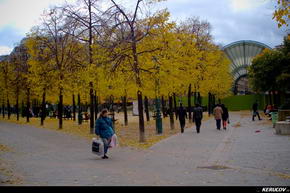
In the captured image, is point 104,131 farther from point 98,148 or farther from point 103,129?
point 98,148

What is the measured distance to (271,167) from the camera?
33.6ft

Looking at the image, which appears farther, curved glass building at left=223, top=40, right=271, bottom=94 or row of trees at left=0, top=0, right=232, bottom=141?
curved glass building at left=223, top=40, right=271, bottom=94

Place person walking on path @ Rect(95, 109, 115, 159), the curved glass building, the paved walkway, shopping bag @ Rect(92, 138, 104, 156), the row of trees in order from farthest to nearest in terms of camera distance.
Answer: the curved glass building → the row of trees → person walking on path @ Rect(95, 109, 115, 159) → shopping bag @ Rect(92, 138, 104, 156) → the paved walkway

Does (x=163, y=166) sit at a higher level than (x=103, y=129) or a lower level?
lower

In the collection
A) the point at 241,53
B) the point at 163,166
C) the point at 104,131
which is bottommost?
the point at 163,166

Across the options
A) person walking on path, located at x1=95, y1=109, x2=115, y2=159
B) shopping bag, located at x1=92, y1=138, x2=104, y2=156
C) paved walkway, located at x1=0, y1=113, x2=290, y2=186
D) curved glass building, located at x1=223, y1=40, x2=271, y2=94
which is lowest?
paved walkway, located at x1=0, y1=113, x2=290, y2=186

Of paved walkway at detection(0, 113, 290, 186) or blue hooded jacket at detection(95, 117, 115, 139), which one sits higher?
blue hooded jacket at detection(95, 117, 115, 139)

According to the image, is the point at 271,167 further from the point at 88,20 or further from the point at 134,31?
the point at 88,20

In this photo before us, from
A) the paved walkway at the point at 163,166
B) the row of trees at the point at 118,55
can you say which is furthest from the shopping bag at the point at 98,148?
the row of trees at the point at 118,55

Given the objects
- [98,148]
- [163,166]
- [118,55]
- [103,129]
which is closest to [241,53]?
[118,55]

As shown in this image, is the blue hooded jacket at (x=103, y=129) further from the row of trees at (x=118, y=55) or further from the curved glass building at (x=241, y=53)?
the curved glass building at (x=241, y=53)

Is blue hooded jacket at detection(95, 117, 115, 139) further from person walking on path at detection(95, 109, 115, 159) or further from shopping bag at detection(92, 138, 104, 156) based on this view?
shopping bag at detection(92, 138, 104, 156)

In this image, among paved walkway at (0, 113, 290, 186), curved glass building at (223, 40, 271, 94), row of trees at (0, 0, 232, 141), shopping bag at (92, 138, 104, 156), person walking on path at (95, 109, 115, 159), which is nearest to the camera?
paved walkway at (0, 113, 290, 186)

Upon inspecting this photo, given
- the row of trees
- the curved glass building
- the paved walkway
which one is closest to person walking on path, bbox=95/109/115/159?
the paved walkway
